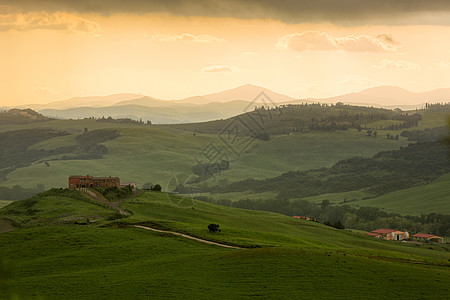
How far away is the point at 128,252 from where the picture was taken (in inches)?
2408

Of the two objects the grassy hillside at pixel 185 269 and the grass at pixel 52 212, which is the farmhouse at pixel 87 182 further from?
the grassy hillside at pixel 185 269

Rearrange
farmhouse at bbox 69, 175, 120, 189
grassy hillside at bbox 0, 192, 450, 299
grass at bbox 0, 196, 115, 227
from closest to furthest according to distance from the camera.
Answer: grassy hillside at bbox 0, 192, 450, 299 → grass at bbox 0, 196, 115, 227 → farmhouse at bbox 69, 175, 120, 189

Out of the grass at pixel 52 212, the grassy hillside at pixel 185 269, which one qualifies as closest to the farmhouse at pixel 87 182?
the grass at pixel 52 212

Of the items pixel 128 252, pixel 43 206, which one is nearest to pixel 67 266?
pixel 128 252

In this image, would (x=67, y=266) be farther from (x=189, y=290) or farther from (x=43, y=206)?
(x=43, y=206)

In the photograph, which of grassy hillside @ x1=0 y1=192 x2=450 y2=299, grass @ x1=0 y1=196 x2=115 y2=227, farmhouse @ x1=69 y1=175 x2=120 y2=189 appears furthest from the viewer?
farmhouse @ x1=69 y1=175 x2=120 y2=189

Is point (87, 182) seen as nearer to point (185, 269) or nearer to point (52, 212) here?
point (52, 212)

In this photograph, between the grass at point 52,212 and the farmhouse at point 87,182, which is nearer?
the grass at point 52,212

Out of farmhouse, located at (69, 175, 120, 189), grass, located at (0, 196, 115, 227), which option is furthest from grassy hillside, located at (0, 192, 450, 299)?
farmhouse, located at (69, 175, 120, 189)

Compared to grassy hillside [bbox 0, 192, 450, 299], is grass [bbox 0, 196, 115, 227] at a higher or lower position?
lower

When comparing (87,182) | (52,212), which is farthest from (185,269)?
(87,182)

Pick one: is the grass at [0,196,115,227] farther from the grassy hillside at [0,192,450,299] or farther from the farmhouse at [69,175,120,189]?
the farmhouse at [69,175,120,189]

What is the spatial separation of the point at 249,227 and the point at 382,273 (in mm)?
51727

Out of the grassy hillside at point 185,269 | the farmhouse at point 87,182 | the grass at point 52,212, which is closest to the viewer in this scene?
the grassy hillside at point 185,269
